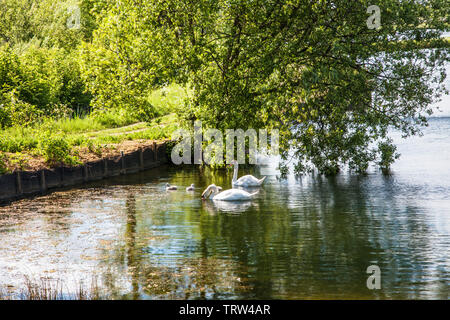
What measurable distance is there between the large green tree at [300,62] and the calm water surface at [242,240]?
323cm

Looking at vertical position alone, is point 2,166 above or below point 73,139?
below

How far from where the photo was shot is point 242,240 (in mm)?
20719

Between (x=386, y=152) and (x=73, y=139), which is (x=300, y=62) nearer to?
(x=386, y=152)

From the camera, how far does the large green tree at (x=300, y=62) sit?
94.2 ft

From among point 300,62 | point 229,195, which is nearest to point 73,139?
point 229,195

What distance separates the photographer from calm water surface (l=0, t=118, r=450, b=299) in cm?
1573

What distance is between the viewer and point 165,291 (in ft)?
49.9

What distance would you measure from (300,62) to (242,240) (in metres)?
10.9

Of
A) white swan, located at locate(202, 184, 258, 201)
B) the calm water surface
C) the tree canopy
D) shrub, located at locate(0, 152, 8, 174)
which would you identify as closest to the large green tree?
the tree canopy

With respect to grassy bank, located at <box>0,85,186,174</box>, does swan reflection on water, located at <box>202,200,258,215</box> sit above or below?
below

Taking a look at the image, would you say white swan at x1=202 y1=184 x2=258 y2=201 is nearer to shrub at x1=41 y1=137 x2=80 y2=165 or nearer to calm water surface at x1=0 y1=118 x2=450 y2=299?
calm water surface at x1=0 y1=118 x2=450 y2=299

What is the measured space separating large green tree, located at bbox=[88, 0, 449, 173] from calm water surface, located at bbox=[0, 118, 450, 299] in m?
3.23

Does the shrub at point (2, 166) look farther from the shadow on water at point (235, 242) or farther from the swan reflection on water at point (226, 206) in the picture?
the swan reflection on water at point (226, 206)

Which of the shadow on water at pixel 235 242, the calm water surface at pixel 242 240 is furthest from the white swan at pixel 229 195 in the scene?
the calm water surface at pixel 242 240
